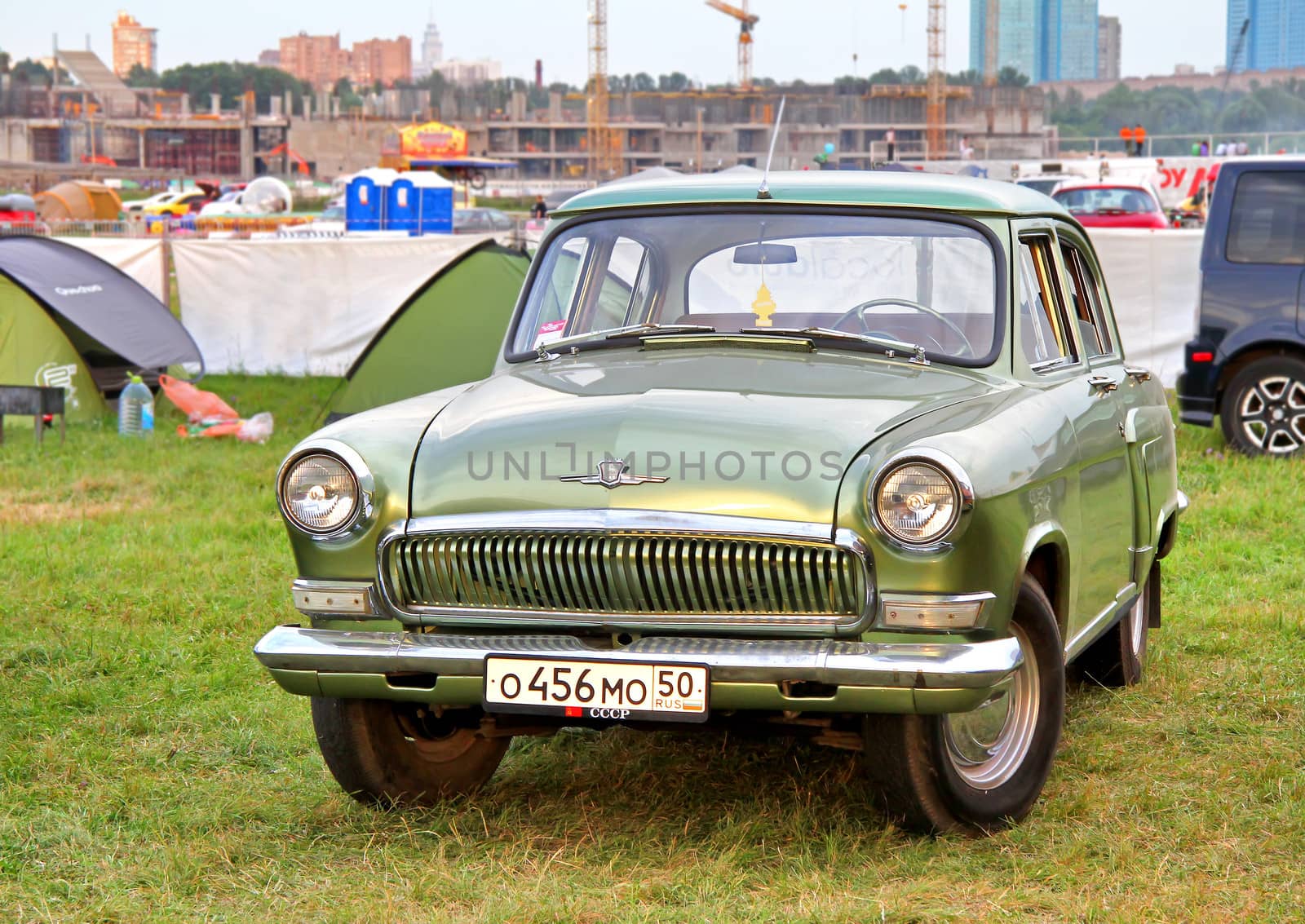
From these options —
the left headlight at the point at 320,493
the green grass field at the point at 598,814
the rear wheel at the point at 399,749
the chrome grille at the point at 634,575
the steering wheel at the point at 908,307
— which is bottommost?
the green grass field at the point at 598,814

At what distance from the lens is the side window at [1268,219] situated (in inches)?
449

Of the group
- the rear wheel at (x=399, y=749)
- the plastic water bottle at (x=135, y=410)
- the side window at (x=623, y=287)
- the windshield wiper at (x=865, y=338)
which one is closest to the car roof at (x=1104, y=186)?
the plastic water bottle at (x=135, y=410)

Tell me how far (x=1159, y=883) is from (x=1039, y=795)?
676 millimetres

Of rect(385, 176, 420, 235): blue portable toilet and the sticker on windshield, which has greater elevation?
rect(385, 176, 420, 235): blue portable toilet

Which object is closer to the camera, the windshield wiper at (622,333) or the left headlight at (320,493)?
the left headlight at (320,493)

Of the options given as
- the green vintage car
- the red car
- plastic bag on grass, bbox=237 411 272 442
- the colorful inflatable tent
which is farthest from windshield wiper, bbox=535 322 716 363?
the colorful inflatable tent

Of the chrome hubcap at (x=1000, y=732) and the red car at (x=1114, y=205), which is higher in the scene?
the red car at (x=1114, y=205)

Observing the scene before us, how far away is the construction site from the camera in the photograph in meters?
171

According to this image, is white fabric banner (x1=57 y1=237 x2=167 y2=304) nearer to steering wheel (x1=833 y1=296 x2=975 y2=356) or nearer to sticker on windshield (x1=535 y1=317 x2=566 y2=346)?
sticker on windshield (x1=535 y1=317 x2=566 y2=346)

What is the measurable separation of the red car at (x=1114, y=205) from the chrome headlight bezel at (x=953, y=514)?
19.7 metres

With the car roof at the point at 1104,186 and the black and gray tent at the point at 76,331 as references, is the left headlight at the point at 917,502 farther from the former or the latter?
the car roof at the point at 1104,186

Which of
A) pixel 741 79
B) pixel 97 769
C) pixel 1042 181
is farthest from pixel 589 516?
pixel 741 79

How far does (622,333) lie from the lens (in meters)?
5.14

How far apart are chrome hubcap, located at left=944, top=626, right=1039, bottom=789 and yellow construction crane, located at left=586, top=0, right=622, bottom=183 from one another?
160 meters
